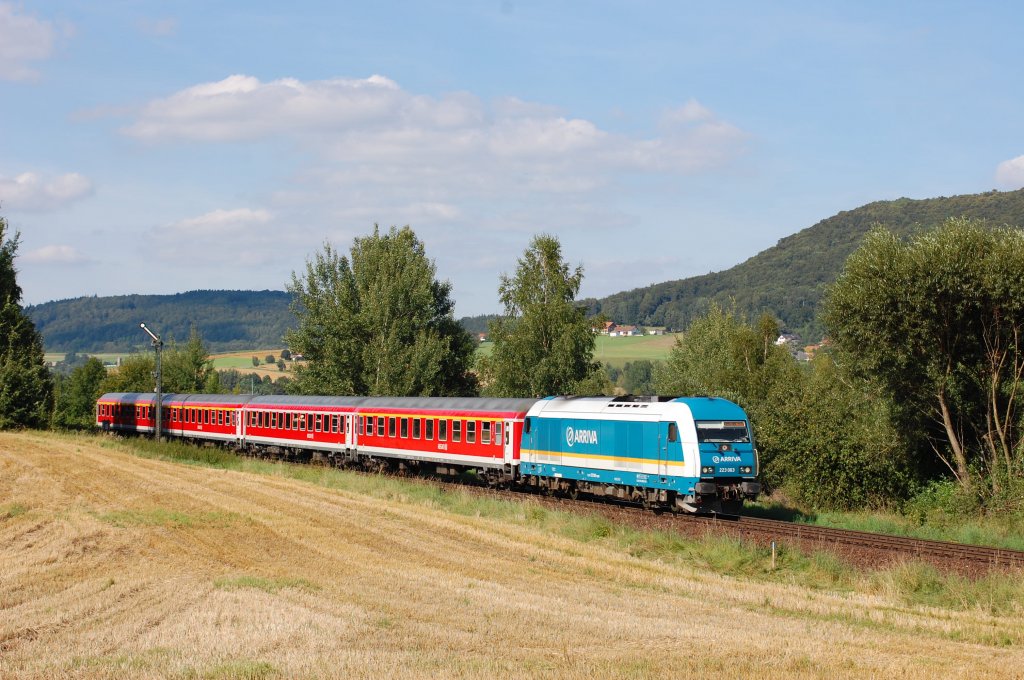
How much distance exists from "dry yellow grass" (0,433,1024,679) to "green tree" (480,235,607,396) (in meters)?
36.8

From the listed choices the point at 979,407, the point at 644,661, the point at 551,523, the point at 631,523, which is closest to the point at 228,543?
the point at 551,523

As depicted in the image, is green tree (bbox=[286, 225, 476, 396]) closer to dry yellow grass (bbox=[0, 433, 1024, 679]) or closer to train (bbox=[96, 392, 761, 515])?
train (bbox=[96, 392, 761, 515])

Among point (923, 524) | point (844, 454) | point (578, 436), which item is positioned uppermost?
point (578, 436)

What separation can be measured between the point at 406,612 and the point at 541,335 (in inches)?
1954

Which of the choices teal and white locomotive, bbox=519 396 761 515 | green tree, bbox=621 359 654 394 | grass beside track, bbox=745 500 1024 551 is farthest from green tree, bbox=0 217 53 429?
green tree, bbox=621 359 654 394

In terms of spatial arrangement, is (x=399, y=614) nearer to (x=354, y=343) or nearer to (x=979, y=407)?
(x=979, y=407)

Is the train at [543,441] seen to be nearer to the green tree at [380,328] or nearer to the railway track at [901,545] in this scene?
the railway track at [901,545]

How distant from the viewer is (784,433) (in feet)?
119

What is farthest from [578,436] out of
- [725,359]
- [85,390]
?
[85,390]

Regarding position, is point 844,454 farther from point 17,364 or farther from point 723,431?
point 17,364

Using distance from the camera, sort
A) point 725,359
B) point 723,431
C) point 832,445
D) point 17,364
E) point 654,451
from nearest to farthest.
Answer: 1. point 723,431
2. point 654,451
3. point 832,445
4. point 725,359
5. point 17,364

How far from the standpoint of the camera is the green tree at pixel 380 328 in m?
64.9

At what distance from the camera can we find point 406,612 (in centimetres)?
1556

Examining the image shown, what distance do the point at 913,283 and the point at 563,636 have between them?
75.5ft
